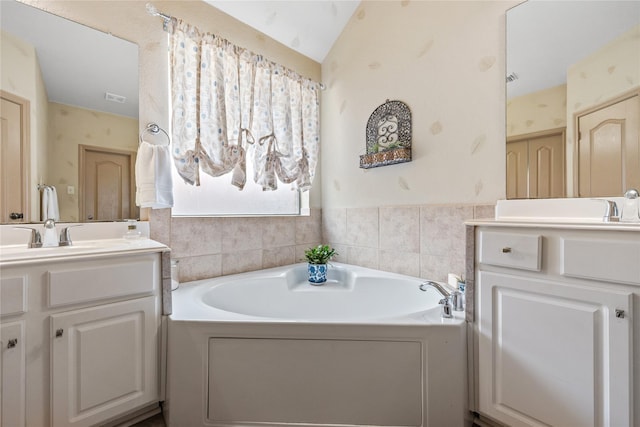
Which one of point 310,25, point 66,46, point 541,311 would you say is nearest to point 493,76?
point 541,311

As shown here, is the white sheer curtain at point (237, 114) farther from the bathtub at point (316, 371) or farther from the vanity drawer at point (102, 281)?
the bathtub at point (316, 371)

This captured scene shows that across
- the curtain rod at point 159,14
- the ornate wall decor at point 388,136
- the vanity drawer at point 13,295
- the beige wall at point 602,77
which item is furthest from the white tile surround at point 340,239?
the curtain rod at point 159,14

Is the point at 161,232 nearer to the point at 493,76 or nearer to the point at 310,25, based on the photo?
the point at 310,25

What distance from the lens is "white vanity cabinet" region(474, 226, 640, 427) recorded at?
0.92 m

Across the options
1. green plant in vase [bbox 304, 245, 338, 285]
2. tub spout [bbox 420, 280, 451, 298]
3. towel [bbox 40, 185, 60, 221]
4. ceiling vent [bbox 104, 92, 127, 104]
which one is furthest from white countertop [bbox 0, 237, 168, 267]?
tub spout [bbox 420, 280, 451, 298]

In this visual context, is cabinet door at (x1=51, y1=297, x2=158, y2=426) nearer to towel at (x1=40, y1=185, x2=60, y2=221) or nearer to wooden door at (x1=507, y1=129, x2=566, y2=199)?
towel at (x1=40, y1=185, x2=60, y2=221)

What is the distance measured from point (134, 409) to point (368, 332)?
1052mm

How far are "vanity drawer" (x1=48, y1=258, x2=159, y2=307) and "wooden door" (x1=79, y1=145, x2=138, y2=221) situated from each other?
21.5 inches

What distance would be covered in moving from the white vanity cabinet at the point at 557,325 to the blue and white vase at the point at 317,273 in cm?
111

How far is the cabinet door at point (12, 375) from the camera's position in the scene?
985mm

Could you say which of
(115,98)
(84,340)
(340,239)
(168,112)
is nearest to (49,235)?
(84,340)

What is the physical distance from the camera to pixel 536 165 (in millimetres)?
1480

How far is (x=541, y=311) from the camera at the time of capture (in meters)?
1.08

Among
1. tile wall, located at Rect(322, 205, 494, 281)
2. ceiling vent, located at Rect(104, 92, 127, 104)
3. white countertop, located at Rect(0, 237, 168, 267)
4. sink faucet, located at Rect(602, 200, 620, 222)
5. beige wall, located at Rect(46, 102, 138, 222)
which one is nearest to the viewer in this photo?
white countertop, located at Rect(0, 237, 168, 267)
